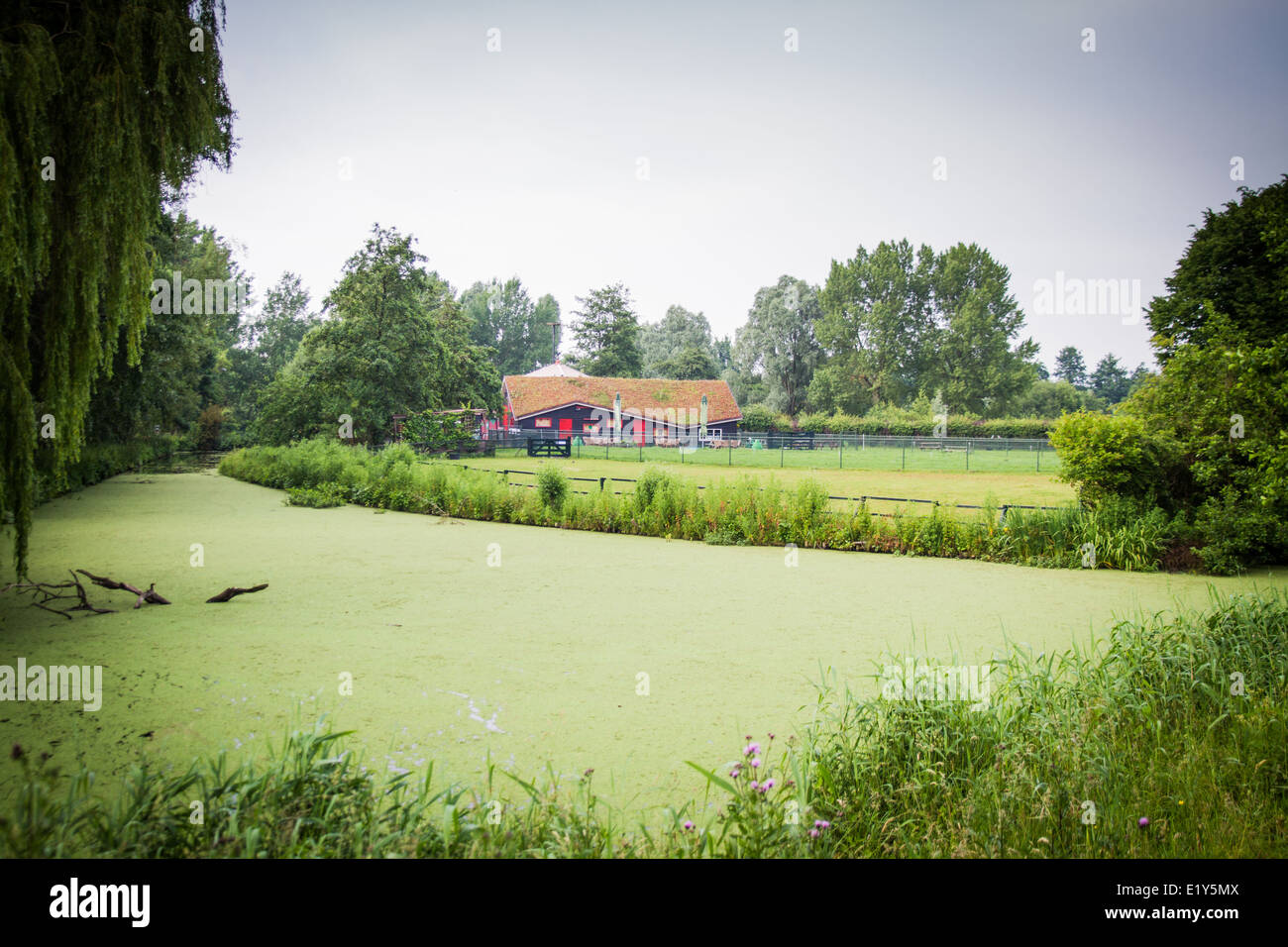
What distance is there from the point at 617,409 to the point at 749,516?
110 feet

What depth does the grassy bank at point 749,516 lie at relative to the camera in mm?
9562

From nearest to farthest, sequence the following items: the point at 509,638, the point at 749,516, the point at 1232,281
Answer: the point at 509,638, the point at 749,516, the point at 1232,281

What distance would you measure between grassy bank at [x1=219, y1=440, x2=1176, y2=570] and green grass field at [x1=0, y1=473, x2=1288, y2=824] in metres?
0.64

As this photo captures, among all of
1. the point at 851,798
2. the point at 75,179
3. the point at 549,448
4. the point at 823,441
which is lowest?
the point at 851,798

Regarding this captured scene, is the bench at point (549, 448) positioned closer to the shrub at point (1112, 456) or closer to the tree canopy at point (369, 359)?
the tree canopy at point (369, 359)

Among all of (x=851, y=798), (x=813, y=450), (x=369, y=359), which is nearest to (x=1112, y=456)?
(x=851, y=798)

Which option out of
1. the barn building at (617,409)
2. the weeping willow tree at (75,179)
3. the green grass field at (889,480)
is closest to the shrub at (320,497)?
the green grass field at (889,480)

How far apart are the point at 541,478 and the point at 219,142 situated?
8.50m

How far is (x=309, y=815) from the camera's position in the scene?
2.75m

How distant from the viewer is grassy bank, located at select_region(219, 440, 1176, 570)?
31.4 ft

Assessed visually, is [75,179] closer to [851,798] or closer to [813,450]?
[851,798]

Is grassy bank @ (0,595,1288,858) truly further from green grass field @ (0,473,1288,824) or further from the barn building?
the barn building

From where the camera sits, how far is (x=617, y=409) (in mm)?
44531

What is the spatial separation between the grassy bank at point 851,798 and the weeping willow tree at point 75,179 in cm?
277
